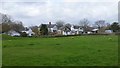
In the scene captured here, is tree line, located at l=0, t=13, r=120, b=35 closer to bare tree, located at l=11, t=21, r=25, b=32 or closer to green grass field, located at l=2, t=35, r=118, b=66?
bare tree, located at l=11, t=21, r=25, b=32

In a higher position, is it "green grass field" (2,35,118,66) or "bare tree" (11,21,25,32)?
"bare tree" (11,21,25,32)

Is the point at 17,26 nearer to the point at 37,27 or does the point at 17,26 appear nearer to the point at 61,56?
the point at 37,27

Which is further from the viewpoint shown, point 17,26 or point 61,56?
point 17,26

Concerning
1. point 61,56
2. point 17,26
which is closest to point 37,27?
point 17,26

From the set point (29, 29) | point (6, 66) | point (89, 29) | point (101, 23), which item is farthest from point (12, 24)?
point (6, 66)

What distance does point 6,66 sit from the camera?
43.0 ft

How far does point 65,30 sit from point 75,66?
102m

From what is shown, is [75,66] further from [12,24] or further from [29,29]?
[29,29]

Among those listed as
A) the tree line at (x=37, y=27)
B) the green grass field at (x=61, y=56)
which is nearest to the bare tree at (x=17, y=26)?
the tree line at (x=37, y=27)

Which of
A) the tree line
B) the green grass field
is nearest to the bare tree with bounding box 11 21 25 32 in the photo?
the tree line

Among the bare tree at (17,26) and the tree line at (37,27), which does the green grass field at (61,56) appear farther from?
the bare tree at (17,26)

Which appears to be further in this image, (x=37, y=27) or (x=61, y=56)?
(x=37, y=27)

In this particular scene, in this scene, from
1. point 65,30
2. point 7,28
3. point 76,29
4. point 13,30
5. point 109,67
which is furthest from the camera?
point 76,29

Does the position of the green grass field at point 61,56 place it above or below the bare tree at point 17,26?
below
